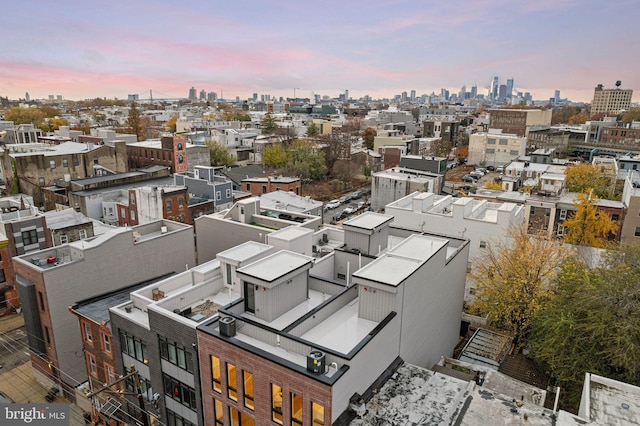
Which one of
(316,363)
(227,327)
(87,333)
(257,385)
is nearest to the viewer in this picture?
(316,363)

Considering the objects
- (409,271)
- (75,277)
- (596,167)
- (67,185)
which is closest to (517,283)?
(409,271)

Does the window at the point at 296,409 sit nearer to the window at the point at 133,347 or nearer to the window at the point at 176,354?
the window at the point at 176,354

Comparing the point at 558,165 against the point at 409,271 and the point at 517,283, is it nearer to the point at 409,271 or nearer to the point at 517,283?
the point at 517,283

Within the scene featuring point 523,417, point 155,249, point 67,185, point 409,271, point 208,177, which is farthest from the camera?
point 208,177

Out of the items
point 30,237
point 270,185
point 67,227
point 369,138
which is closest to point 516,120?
point 369,138

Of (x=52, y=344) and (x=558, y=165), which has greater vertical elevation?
(x=558, y=165)

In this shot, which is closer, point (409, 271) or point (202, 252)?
point (409, 271)

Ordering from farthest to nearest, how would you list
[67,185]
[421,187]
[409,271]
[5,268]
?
[421,187] → [67,185] → [5,268] → [409,271]

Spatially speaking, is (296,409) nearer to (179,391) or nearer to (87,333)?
(179,391)
